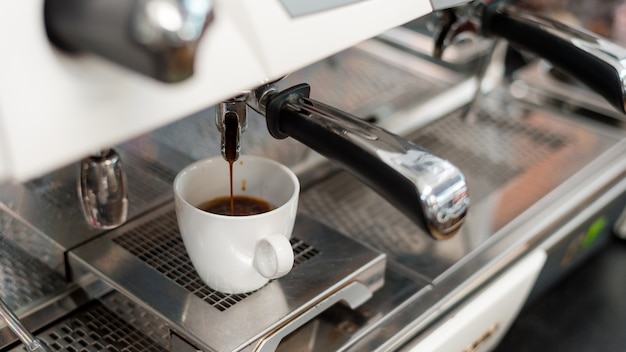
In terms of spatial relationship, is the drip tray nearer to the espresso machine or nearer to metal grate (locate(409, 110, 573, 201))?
the espresso machine

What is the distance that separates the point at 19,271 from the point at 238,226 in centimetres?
20

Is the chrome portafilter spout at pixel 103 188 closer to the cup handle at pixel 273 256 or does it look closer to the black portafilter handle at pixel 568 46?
the cup handle at pixel 273 256

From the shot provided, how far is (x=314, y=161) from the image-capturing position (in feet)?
2.54

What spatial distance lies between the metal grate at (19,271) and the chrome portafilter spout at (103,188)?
0.51 feet

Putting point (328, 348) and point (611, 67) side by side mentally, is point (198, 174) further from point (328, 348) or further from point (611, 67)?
point (611, 67)

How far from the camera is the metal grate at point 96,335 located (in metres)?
0.56

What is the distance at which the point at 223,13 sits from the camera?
34cm

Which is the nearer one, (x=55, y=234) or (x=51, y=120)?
(x=51, y=120)

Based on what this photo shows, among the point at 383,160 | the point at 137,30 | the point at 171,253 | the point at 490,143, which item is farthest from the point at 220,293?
the point at 490,143

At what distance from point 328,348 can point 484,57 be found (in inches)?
18.4

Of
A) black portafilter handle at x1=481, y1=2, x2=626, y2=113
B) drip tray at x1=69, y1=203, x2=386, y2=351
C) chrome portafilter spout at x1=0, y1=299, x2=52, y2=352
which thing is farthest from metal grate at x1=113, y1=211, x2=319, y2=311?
black portafilter handle at x1=481, y1=2, x2=626, y2=113

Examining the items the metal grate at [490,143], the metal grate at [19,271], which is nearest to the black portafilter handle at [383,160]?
the metal grate at [19,271]

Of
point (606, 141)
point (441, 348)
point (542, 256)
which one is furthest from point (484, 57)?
point (441, 348)

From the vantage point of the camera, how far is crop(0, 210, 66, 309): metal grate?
578 millimetres
